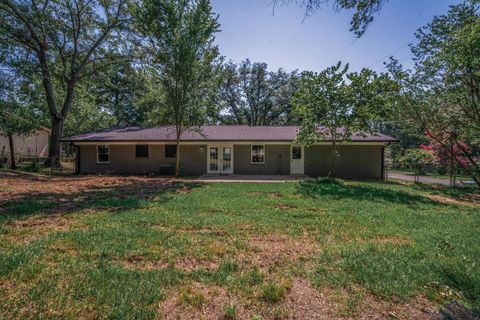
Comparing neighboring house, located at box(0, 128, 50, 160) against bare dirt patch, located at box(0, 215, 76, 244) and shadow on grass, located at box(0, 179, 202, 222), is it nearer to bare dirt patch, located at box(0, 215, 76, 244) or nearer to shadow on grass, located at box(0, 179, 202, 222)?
shadow on grass, located at box(0, 179, 202, 222)

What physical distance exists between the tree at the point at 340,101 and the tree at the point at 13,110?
16020 millimetres

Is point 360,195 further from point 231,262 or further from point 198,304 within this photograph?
point 198,304

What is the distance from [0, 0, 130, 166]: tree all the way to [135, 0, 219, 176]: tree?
595 centimetres

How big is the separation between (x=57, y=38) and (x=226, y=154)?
14213mm

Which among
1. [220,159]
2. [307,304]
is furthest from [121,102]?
[307,304]

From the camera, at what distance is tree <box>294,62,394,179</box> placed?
36.2 feet

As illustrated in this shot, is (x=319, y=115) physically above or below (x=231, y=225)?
above

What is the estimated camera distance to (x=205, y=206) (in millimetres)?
6727

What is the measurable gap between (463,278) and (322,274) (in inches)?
65.9

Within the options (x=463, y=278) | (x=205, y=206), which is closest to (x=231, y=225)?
(x=205, y=206)

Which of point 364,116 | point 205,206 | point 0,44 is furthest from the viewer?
point 0,44

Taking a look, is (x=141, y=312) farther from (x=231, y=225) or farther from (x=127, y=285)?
(x=231, y=225)

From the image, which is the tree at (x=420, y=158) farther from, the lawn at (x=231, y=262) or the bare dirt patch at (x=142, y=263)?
the bare dirt patch at (x=142, y=263)

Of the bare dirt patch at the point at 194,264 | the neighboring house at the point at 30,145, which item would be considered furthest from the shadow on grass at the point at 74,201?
the neighboring house at the point at 30,145
